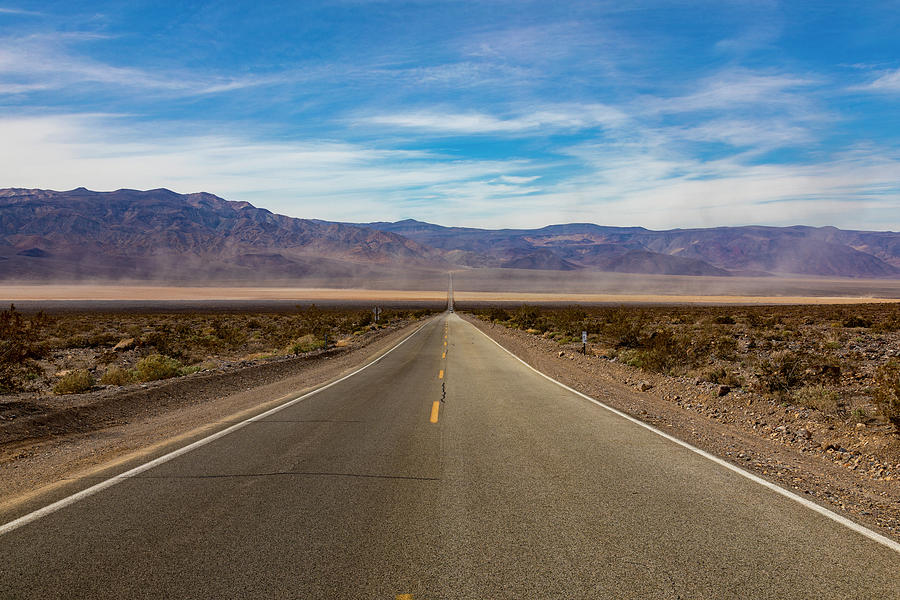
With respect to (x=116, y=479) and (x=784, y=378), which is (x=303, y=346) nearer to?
(x=784, y=378)

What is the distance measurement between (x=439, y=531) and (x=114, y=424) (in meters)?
8.02

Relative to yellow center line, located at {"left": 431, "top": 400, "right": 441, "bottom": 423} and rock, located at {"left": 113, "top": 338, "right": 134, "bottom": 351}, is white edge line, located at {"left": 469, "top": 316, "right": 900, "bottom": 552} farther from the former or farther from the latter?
rock, located at {"left": 113, "top": 338, "right": 134, "bottom": 351}

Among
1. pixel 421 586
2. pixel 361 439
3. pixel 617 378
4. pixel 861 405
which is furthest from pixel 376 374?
pixel 421 586

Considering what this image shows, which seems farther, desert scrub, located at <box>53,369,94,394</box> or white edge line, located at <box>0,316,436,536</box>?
desert scrub, located at <box>53,369,94,394</box>

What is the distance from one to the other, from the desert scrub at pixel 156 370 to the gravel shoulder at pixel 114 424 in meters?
1.25

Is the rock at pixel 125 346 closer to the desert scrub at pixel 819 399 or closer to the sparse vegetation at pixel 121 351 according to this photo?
the sparse vegetation at pixel 121 351

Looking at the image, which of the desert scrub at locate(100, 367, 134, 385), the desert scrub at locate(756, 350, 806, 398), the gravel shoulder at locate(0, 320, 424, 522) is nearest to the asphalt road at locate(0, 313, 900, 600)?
the gravel shoulder at locate(0, 320, 424, 522)

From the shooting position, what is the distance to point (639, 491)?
6000 millimetres

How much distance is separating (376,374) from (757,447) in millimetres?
11006

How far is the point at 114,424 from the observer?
10.3 metres

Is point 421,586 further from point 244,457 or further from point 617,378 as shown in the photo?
→ point 617,378

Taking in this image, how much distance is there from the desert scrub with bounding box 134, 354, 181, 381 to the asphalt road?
9755mm

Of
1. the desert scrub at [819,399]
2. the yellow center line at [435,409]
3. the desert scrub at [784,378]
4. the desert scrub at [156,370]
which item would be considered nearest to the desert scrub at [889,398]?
the desert scrub at [819,399]

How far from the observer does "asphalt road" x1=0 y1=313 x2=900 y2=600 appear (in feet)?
12.9
